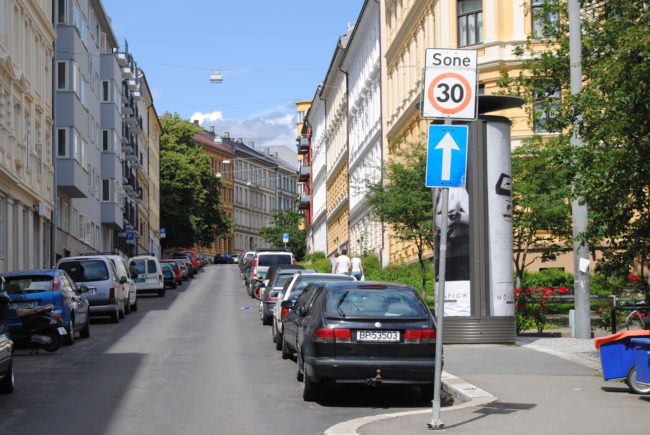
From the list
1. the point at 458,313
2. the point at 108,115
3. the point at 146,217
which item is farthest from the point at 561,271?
the point at 146,217

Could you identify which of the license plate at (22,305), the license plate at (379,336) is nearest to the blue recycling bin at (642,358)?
the license plate at (379,336)

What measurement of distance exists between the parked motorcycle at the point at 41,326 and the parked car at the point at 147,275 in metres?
25.2

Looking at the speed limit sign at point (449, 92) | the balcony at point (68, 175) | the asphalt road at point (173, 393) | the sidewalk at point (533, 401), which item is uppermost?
the balcony at point (68, 175)

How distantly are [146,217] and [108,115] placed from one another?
117 ft

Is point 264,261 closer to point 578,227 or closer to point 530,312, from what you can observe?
point 530,312

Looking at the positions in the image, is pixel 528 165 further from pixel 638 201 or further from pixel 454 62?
pixel 454 62

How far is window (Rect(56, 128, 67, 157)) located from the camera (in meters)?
46.5

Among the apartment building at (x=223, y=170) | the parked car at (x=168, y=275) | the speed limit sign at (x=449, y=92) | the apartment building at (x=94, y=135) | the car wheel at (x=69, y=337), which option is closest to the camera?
the speed limit sign at (x=449, y=92)

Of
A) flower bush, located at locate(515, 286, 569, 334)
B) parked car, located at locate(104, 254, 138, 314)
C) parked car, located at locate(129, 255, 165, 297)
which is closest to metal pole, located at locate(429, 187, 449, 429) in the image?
flower bush, located at locate(515, 286, 569, 334)

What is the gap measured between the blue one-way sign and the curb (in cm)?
242

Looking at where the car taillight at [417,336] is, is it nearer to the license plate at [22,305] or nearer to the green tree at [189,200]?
the license plate at [22,305]

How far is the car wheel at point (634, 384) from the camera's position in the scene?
1242 cm

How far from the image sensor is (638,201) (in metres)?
16.3

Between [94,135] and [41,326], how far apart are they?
129 ft
